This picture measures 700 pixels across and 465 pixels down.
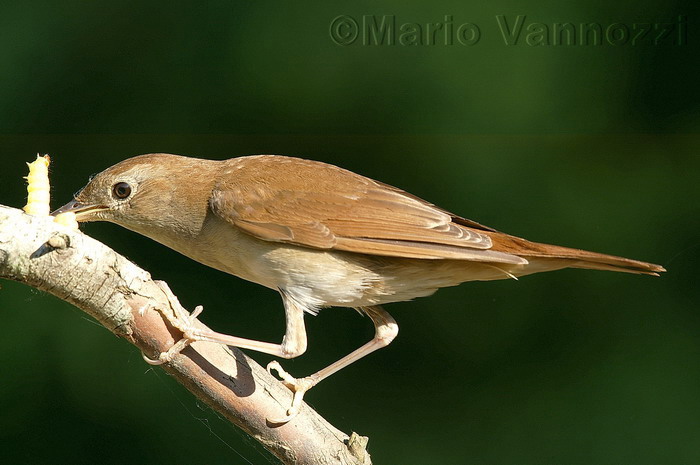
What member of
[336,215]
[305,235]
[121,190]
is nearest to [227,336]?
[305,235]

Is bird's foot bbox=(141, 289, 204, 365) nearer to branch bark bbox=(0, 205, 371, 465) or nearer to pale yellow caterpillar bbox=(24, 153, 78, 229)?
branch bark bbox=(0, 205, 371, 465)

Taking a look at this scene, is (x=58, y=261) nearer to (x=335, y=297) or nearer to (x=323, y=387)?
(x=335, y=297)

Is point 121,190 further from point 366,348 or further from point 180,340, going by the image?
point 366,348

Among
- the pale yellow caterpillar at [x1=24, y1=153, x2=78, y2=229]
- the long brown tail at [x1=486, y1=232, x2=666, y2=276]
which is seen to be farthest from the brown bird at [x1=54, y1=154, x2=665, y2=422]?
the pale yellow caterpillar at [x1=24, y1=153, x2=78, y2=229]

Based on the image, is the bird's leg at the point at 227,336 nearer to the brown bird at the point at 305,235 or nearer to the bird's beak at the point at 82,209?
the brown bird at the point at 305,235

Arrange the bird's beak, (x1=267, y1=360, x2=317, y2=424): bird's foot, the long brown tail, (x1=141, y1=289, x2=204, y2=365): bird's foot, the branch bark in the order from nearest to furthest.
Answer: the branch bark → (x1=141, y1=289, x2=204, y2=365): bird's foot → (x1=267, y1=360, x2=317, y2=424): bird's foot → the long brown tail → the bird's beak

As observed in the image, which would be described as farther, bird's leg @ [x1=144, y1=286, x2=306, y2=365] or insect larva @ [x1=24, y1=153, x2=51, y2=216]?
bird's leg @ [x1=144, y1=286, x2=306, y2=365]
